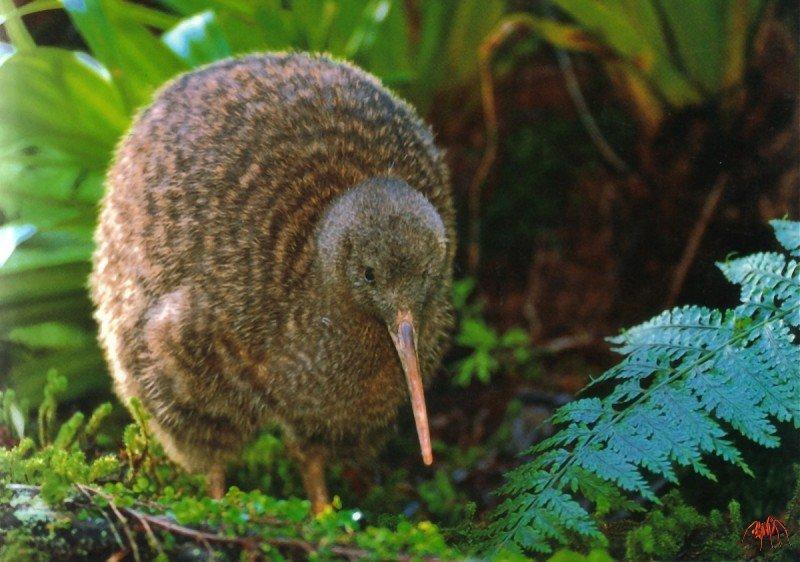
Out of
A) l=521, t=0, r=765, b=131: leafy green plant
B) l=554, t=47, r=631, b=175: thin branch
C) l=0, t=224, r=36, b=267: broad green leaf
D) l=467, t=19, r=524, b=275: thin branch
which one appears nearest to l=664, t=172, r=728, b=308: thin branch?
l=521, t=0, r=765, b=131: leafy green plant

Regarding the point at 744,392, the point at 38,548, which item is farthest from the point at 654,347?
the point at 38,548

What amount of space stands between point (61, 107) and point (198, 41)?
460 mm

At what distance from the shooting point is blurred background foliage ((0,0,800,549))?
2.72 m

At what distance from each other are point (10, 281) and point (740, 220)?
6.86 feet

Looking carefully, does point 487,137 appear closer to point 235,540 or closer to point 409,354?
point 409,354

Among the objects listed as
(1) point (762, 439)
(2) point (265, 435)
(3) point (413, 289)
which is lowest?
(2) point (265, 435)

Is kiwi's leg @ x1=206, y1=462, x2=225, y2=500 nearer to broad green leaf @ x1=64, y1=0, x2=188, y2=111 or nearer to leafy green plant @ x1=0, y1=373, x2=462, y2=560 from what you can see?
leafy green plant @ x1=0, y1=373, x2=462, y2=560

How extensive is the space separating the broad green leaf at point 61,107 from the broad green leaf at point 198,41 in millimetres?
250

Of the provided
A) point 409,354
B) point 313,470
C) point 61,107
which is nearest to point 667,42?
point 409,354

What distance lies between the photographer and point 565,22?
3760mm

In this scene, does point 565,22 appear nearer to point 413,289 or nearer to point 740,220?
point 740,220

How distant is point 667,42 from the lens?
3.23m

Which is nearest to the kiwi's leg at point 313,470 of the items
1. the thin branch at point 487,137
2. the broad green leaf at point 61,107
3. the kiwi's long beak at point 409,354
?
the kiwi's long beak at point 409,354

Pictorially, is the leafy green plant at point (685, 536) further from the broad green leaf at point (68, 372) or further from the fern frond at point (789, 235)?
the broad green leaf at point (68, 372)
